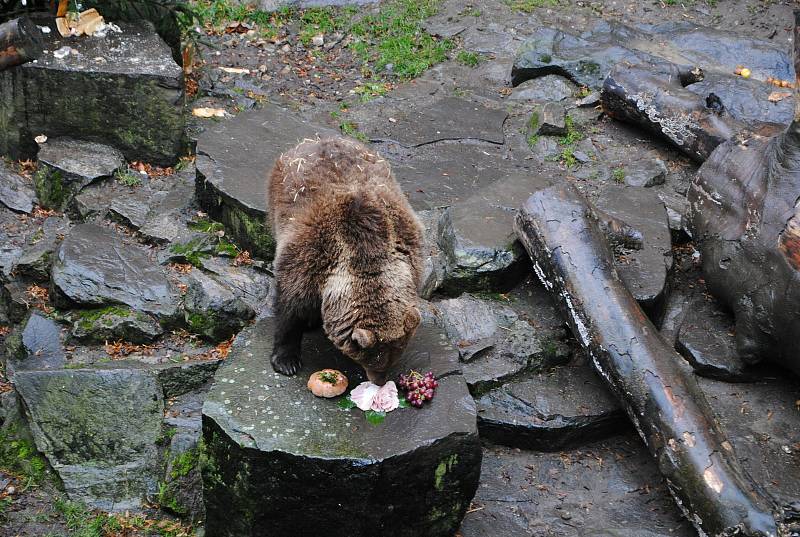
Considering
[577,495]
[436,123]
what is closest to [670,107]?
[436,123]

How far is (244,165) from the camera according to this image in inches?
293

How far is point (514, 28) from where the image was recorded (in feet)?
36.6

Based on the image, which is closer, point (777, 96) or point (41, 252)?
point (41, 252)

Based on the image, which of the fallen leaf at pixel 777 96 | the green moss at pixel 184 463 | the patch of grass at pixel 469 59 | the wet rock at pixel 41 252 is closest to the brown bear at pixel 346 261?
the green moss at pixel 184 463

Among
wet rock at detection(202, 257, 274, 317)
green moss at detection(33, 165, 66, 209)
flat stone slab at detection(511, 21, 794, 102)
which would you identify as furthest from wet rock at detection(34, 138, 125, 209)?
flat stone slab at detection(511, 21, 794, 102)

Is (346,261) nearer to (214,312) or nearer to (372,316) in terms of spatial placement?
(372,316)

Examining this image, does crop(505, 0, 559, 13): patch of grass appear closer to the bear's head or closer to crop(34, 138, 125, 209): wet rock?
crop(34, 138, 125, 209): wet rock

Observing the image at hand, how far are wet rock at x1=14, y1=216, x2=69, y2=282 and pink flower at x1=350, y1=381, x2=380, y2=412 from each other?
3.42 m

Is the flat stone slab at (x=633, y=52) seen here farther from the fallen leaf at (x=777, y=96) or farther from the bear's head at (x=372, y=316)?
the bear's head at (x=372, y=316)

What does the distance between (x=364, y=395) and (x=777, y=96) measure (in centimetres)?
597

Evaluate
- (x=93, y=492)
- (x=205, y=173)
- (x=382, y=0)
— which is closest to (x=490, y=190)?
(x=205, y=173)

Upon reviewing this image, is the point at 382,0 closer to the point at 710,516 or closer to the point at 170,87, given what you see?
the point at 170,87

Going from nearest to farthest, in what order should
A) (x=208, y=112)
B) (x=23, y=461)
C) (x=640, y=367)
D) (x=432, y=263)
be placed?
(x=640, y=367)
(x=23, y=461)
(x=432, y=263)
(x=208, y=112)

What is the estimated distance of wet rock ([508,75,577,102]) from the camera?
9648 mm
